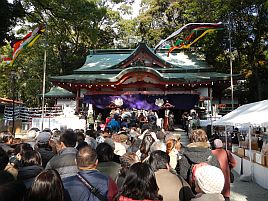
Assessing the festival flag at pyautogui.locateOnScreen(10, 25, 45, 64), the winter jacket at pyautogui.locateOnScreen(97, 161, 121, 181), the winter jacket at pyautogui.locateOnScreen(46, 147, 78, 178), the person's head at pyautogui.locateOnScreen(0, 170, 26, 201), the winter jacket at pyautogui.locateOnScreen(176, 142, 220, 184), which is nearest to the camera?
the person's head at pyautogui.locateOnScreen(0, 170, 26, 201)

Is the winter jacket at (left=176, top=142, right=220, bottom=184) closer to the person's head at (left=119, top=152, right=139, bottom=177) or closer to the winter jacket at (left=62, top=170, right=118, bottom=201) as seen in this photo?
the person's head at (left=119, top=152, right=139, bottom=177)

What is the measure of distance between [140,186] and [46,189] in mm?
759

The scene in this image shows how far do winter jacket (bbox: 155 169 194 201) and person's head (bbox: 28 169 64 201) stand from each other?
3.85 ft

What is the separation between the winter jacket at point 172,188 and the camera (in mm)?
2969

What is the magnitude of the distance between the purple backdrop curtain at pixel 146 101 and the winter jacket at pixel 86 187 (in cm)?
1590

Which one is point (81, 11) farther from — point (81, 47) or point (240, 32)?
→ point (81, 47)

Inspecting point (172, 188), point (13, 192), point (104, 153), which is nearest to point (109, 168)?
point (104, 153)

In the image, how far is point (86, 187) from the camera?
8.72 ft

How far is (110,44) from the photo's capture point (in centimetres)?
3600

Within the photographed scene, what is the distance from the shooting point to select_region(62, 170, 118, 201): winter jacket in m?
2.60

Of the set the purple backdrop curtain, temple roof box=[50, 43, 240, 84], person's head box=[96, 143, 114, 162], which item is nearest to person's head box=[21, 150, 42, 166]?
person's head box=[96, 143, 114, 162]

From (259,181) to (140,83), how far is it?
1194 centimetres

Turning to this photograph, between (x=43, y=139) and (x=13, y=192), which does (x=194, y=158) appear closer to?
(x=13, y=192)

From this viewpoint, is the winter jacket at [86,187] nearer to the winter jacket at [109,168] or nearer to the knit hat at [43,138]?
the winter jacket at [109,168]
